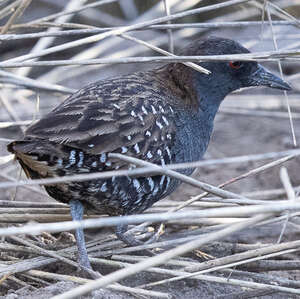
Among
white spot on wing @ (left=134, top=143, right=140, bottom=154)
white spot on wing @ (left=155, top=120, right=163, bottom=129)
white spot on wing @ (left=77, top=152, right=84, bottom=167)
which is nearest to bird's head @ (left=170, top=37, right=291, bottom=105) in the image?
white spot on wing @ (left=155, top=120, right=163, bottom=129)

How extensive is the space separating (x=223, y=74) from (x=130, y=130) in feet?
3.99

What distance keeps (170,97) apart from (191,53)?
16.8 inches

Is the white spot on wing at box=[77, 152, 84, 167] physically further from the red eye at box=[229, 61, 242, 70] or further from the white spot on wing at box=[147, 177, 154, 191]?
the red eye at box=[229, 61, 242, 70]

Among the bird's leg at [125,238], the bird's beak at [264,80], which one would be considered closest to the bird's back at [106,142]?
the bird's leg at [125,238]

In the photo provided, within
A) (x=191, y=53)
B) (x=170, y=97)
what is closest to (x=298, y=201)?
(x=170, y=97)

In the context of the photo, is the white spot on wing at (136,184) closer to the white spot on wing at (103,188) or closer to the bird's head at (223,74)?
the white spot on wing at (103,188)

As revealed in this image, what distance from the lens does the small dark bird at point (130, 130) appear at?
11.6ft

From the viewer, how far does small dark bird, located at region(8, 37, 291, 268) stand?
3523 mm

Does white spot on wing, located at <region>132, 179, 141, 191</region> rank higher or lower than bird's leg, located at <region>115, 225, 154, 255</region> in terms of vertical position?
higher

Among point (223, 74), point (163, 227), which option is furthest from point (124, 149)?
point (223, 74)

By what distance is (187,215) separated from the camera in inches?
101

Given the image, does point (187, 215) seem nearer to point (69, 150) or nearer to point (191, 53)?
point (69, 150)

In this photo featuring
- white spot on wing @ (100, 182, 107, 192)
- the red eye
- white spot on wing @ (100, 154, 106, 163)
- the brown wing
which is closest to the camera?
the brown wing

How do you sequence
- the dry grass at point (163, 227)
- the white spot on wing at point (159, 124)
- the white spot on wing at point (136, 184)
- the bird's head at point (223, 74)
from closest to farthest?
the dry grass at point (163, 227)
the white spot on wing at point (136, 184)
the white spot on wing at point (159, 124)
the bird's head at point (223, 74)
